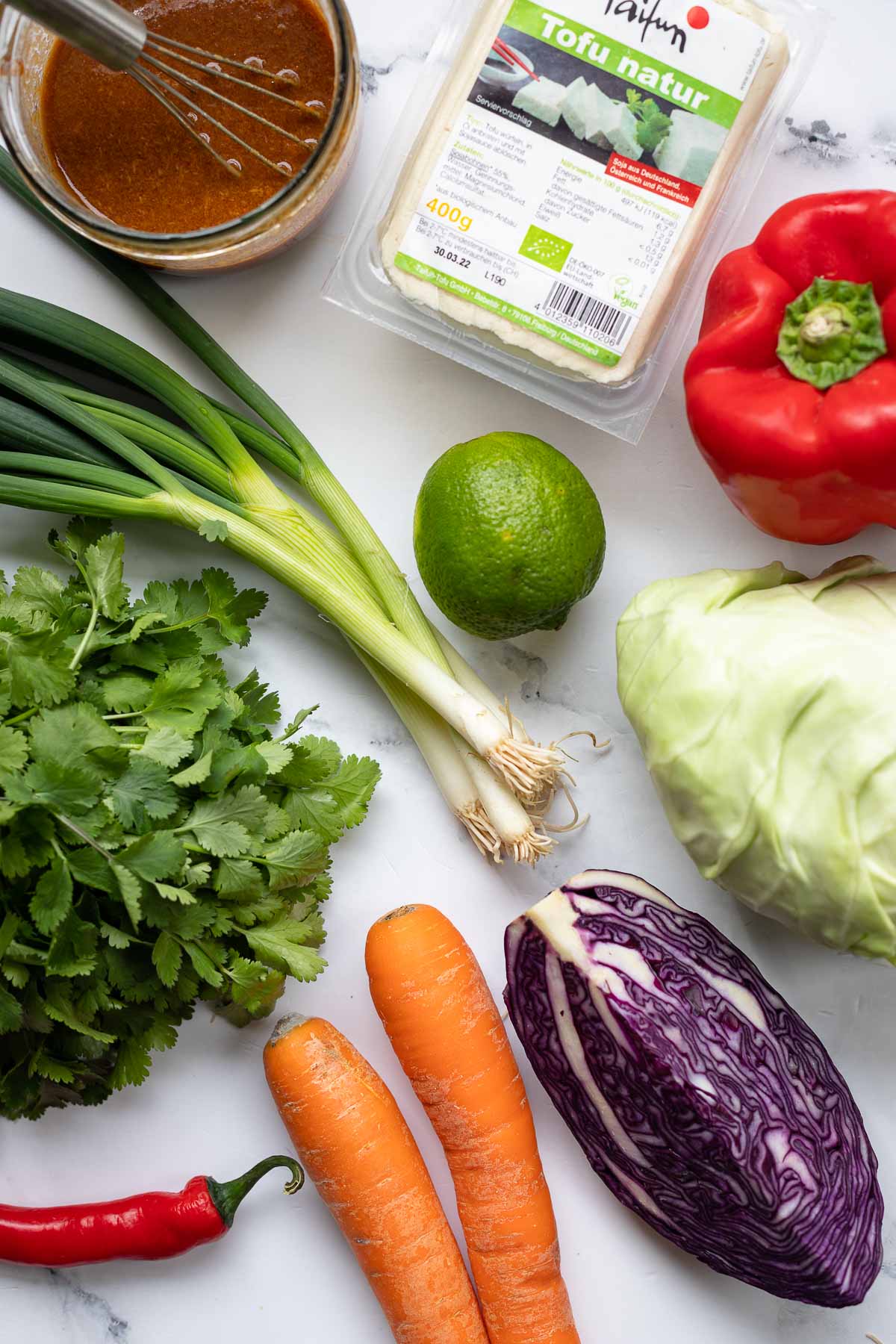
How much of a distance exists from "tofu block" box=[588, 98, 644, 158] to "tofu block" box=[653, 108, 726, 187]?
3 cm

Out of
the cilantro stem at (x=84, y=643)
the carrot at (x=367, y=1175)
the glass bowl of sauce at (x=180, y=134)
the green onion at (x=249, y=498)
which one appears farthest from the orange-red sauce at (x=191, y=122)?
the carrot at (x=367, y=1175)

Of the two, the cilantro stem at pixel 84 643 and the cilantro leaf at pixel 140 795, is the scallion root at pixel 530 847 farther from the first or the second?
the cilantro stem at pixel 84 643

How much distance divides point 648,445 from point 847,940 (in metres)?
0.61

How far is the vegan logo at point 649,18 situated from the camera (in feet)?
3.62

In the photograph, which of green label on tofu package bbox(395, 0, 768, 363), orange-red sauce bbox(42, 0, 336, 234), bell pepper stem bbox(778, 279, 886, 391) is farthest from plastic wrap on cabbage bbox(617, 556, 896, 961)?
orange-red sauce bbox(42, 0, 336, 234)

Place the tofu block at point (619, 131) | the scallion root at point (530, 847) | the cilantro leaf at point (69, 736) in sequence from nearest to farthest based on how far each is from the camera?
the cilantro leaf at point (69, 736) → the tofu block at point (619, 131) → the scallion root at point (530, 847)

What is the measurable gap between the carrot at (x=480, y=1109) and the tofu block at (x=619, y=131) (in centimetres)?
87

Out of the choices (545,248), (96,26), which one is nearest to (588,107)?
(545,248)

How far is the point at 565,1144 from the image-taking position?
50.4 inches

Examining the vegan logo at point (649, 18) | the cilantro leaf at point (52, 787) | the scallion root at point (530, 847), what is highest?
the vegan logo at point (649, 18)

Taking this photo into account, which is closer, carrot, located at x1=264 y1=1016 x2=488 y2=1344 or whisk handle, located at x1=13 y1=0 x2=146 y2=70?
whisk handle, located at x1=13 y1=0 x2=146 y2=70

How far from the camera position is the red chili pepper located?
4.01 ft

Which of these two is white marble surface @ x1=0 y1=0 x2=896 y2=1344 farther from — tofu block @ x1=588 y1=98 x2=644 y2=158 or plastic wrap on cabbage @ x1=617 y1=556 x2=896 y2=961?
tofu block @ x1=588 y1=98 x2=644 y2=158

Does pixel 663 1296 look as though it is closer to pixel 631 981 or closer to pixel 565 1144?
pixel 565 1144
